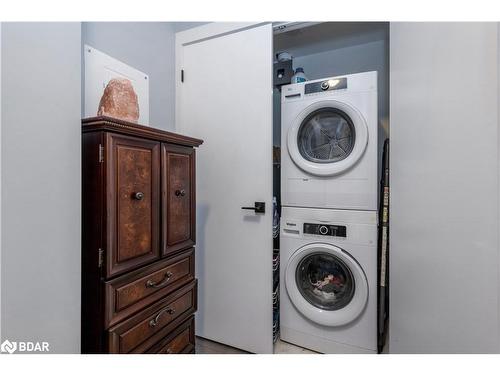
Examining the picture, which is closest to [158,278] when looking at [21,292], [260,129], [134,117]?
[21,292]

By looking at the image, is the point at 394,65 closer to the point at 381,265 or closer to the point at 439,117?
the point at 439,117

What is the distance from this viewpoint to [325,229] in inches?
62.7

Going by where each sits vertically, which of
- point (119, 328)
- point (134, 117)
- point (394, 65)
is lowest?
point (119, 328)

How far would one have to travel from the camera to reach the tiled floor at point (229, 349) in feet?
5.38

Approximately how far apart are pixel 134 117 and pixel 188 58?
90 centimetres

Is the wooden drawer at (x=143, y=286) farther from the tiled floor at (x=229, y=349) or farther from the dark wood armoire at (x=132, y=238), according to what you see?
the tiled floor at (x=229, y=349)

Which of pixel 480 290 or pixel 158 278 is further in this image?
pixel 158 278

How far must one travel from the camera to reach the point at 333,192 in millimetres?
1571

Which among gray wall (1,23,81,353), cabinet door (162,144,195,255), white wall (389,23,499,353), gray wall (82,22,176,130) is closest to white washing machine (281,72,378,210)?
white wall (389,23,499,353)

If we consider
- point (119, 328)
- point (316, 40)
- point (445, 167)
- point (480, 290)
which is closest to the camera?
point (480, 290)

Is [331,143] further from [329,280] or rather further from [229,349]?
[229,349]
